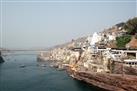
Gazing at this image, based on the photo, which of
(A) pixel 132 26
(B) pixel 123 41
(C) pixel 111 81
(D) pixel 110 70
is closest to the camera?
(C) pixel 111 81

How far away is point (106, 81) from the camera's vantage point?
32.0 metres

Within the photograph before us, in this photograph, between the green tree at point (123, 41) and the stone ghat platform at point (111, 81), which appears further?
the green tree at point (123, 41)

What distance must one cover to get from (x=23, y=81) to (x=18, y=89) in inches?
243

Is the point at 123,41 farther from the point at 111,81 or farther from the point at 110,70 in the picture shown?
the point at 111,81

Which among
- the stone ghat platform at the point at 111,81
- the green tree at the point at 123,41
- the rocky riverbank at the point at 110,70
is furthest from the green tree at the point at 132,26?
the stone ghat platform at the point at 111,81

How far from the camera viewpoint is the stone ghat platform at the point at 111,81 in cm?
2810

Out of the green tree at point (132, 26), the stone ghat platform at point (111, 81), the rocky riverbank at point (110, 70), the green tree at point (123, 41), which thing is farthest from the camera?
the green tree at point (132, 26)

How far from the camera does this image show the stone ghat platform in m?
28.1

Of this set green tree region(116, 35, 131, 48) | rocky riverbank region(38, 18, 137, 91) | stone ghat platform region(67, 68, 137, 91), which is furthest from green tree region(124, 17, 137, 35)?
stone ghat platform region(67, 68, 137, 91)

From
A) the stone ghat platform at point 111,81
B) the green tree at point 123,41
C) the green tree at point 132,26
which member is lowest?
the stone ghat platform at point 111,81

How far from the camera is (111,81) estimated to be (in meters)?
31.1

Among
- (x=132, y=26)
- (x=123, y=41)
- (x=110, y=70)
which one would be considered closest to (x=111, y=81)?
(x=110, y=70)

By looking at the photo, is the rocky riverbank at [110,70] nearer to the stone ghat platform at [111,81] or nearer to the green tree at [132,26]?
the stone ghat platform at [111,81]

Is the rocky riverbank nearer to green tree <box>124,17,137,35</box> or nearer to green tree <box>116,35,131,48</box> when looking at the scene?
green tree <box>116,35,131,48</box>
